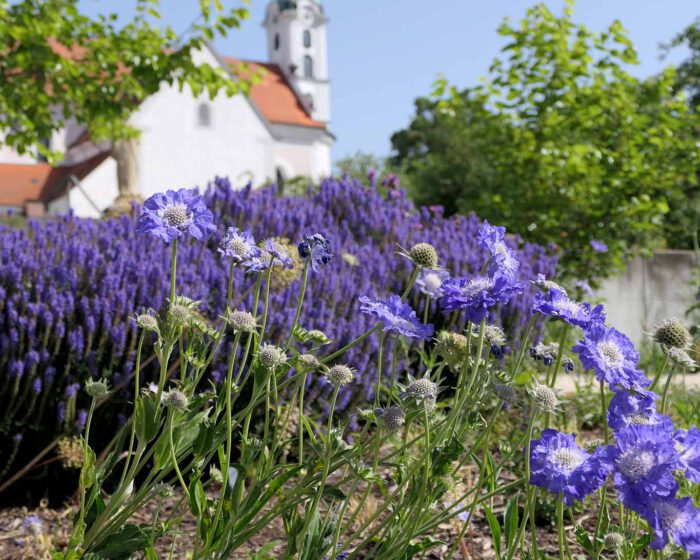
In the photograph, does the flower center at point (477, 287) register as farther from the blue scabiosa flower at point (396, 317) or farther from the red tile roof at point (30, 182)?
the red tile roof at point (30, 182)

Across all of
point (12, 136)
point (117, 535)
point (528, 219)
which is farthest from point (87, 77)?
point (117, 535)

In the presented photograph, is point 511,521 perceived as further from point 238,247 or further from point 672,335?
point 238,247

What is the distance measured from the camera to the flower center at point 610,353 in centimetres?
153

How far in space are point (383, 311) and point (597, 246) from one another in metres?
5.05

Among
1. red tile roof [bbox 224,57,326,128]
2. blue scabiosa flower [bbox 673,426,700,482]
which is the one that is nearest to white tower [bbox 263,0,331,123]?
red tile roof [bbox 224,57,326,128]

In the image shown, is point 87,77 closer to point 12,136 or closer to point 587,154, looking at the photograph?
point 12,136

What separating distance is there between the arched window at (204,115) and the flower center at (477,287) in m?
29.6

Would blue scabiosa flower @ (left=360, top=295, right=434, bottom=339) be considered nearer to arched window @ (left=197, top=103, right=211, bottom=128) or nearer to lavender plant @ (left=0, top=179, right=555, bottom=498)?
lavender plant @ (left=0, top=179, right=555, bottom=498)

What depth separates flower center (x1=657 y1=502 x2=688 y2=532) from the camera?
4.15 feet

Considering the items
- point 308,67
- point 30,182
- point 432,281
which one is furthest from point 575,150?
point 308,67

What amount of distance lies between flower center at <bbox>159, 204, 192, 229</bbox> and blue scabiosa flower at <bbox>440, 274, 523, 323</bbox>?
1.87ft

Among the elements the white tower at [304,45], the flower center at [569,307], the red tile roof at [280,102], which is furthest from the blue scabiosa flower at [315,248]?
the white tower at [304,45]

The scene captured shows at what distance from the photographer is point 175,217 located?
1680 millimetres

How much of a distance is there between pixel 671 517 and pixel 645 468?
9cm
